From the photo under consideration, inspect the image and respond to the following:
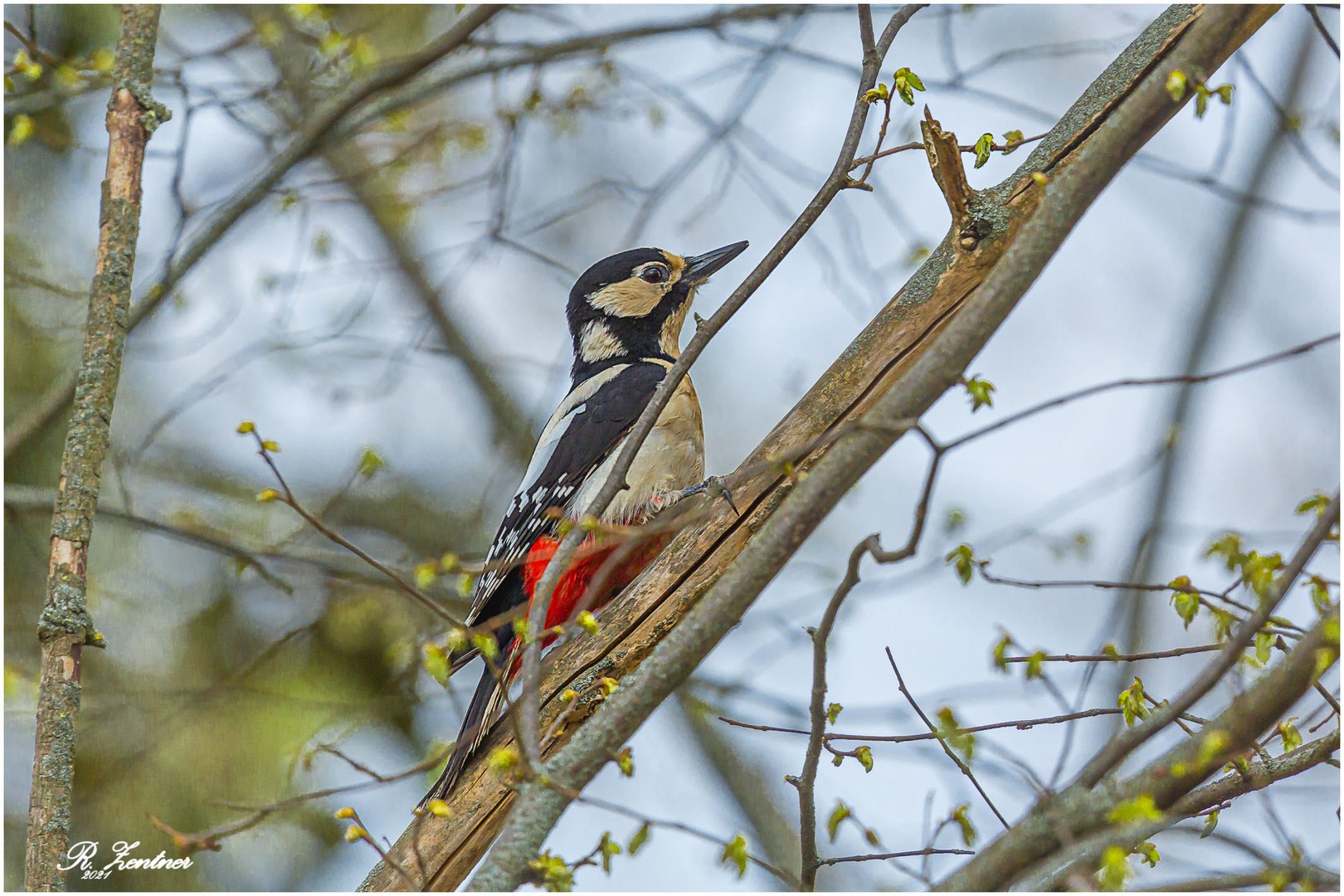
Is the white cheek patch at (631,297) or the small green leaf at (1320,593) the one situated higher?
the white cheek patch at (631,297)

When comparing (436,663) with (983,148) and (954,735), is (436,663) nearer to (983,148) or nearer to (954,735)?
(954,735)

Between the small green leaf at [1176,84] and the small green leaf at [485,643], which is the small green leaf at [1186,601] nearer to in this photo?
the small green leaf at [1176,84]

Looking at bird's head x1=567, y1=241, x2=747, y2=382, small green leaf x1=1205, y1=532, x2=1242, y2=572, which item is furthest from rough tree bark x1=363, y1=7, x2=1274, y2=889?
bird's head x1=567, y1=241, x2=747, y2=382

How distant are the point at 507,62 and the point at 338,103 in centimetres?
80

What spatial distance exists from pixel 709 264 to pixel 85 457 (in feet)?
7.90

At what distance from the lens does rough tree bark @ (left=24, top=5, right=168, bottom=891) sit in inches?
100

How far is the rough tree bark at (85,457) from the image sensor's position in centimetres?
254

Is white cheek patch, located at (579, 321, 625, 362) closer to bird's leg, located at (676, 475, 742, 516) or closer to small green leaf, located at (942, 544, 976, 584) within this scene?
bird's leg, located at (676, 475, 742, 516)

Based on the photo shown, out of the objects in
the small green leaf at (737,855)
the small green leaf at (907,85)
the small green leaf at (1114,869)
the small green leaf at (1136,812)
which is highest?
the small green leaf at (907,85)

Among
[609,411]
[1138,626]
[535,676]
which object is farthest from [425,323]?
[535,676]

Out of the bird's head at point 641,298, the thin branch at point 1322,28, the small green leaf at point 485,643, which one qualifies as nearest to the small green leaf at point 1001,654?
the small green leaf at point 485,643

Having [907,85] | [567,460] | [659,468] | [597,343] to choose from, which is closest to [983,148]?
[907,85]

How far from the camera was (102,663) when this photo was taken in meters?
4.89

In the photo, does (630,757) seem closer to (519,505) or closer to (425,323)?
(519,505)
